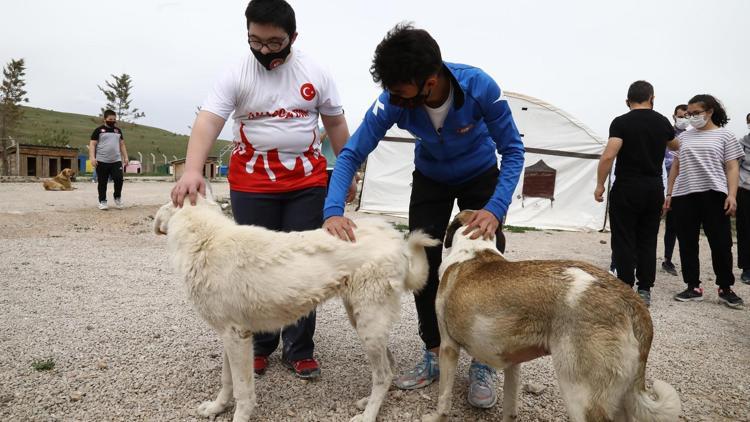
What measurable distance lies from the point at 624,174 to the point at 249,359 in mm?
4789

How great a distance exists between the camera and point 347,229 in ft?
9.23

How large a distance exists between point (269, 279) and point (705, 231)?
19.9ft

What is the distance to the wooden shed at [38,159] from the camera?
24466 millimetres

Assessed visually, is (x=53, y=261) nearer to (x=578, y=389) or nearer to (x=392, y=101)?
(x=392, y=101)

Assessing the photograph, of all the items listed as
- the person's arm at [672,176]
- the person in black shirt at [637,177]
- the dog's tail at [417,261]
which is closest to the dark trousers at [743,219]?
the person's arm at [672,176]

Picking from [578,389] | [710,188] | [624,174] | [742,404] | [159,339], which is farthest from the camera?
[710,188]

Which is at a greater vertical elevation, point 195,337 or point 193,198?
point 193,198

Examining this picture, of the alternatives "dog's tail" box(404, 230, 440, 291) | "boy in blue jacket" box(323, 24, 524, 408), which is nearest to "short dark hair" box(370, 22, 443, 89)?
"boy in blue jacket" box(323, 24, 524, 408)

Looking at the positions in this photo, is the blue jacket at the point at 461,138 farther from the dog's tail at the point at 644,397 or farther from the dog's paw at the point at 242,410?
the dog's paw at the point at 242,410

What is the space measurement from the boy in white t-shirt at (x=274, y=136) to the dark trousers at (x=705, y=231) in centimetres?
516

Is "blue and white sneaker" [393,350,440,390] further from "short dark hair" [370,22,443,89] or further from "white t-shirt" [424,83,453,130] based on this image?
"short dark hair" [370,22,443,89]

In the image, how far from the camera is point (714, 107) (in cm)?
588

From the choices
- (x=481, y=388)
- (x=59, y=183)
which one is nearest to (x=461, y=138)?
(x=481, y=388)

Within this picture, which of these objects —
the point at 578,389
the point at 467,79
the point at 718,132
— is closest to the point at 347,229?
the point at 467,79
